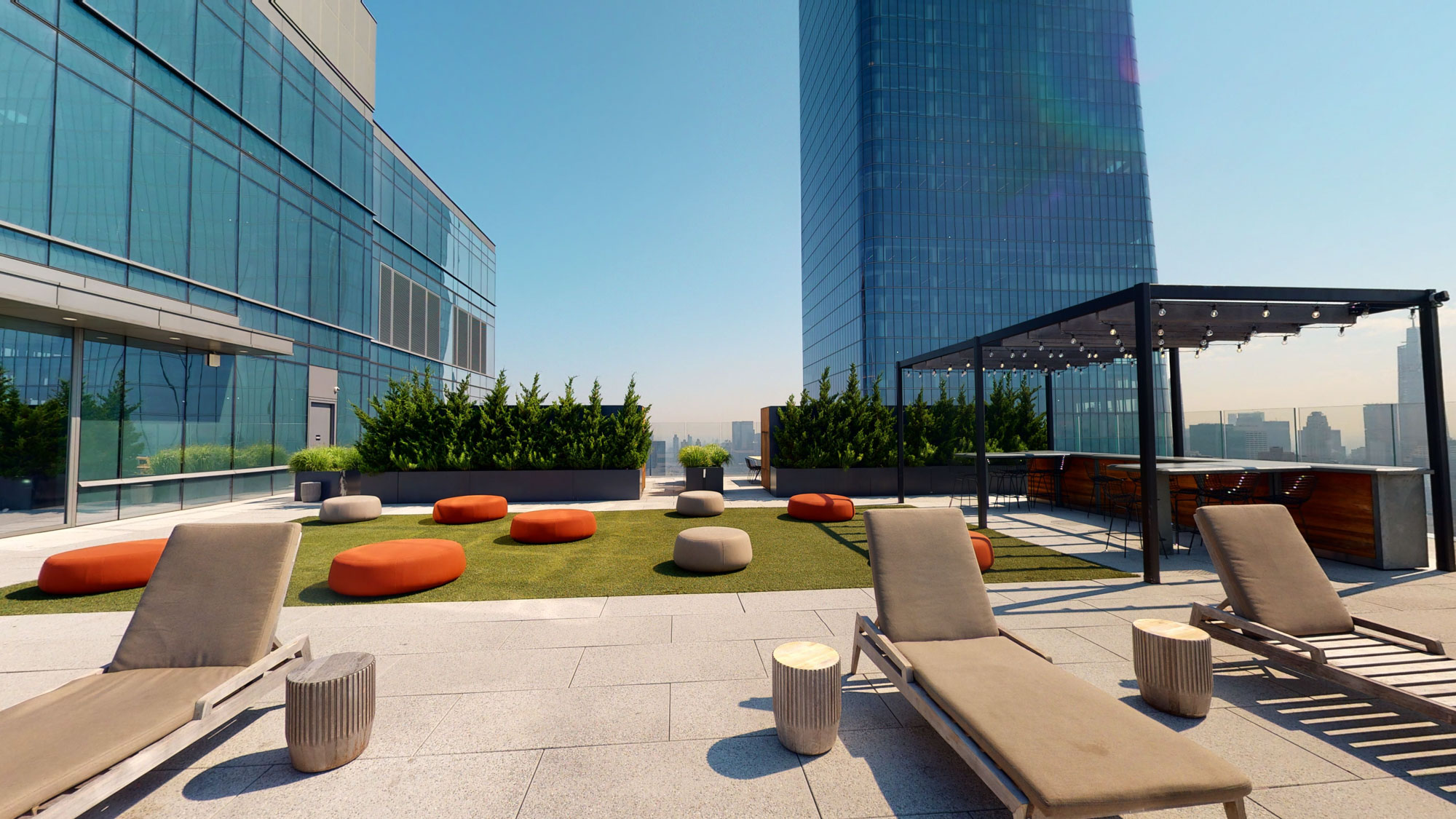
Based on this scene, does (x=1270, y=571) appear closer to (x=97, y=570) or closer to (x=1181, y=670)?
(x=1181, y=670)

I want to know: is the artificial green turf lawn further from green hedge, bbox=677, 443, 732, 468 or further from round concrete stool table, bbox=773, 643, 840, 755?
green hedge, bbox=677, 443, 732, 468

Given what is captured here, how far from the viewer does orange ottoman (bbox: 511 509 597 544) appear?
8.54 m

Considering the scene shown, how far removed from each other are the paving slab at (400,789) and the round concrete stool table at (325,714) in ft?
0.29

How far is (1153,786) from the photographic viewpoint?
2037 mm

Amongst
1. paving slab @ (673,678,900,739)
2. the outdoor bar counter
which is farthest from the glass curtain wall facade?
paving slab @ (673,678,900,739)

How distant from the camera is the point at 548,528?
28.0 feet

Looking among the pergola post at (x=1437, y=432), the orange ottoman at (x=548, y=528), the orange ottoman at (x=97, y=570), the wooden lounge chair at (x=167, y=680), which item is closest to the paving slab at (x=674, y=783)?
the wooden lounge chair at (x=167, y=680)

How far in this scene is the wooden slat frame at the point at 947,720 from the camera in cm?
212

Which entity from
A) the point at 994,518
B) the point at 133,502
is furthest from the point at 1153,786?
the point at 133,502

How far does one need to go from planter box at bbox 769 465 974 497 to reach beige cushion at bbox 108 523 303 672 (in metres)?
12.1

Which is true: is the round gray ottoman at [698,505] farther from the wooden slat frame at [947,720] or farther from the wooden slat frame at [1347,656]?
the wooden slat frame at [1347,656]

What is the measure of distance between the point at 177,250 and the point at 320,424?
6625 mm

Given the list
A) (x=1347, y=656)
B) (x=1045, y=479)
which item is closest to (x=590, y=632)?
(x=1347, y=656)

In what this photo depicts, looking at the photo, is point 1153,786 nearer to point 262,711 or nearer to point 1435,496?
point 262,711
